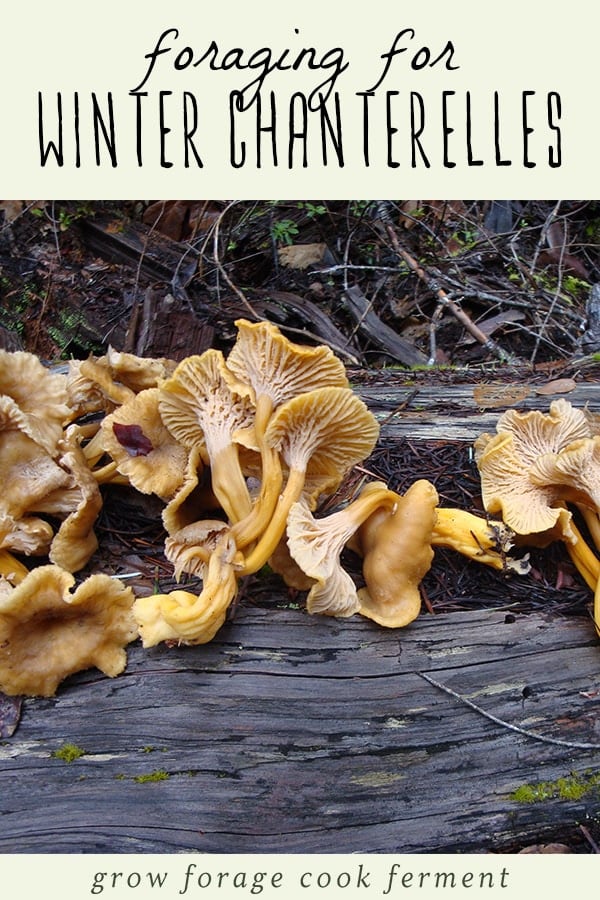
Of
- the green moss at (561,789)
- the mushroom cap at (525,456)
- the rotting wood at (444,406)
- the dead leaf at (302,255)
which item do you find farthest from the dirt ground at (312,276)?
the green moss at (561,789)

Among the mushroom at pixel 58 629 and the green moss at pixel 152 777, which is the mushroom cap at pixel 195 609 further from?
the green moss at pixel 152 777

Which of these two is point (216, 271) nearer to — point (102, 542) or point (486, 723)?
point (102, 542)

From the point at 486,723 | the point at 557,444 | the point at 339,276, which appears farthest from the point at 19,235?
the point at 486,723

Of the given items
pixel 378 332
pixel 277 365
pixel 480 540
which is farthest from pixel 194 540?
pixel 378 332

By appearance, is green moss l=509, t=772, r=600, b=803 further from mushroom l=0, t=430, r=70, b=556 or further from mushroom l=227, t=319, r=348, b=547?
mushroom l=0, t=430, r=70, b=556

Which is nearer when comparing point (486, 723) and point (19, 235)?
point (486, 723)

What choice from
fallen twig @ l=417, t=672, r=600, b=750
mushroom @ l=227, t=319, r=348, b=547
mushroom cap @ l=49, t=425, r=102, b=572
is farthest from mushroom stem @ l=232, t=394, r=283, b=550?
fallen twig @ l=417, t=672, r=600, b=750
